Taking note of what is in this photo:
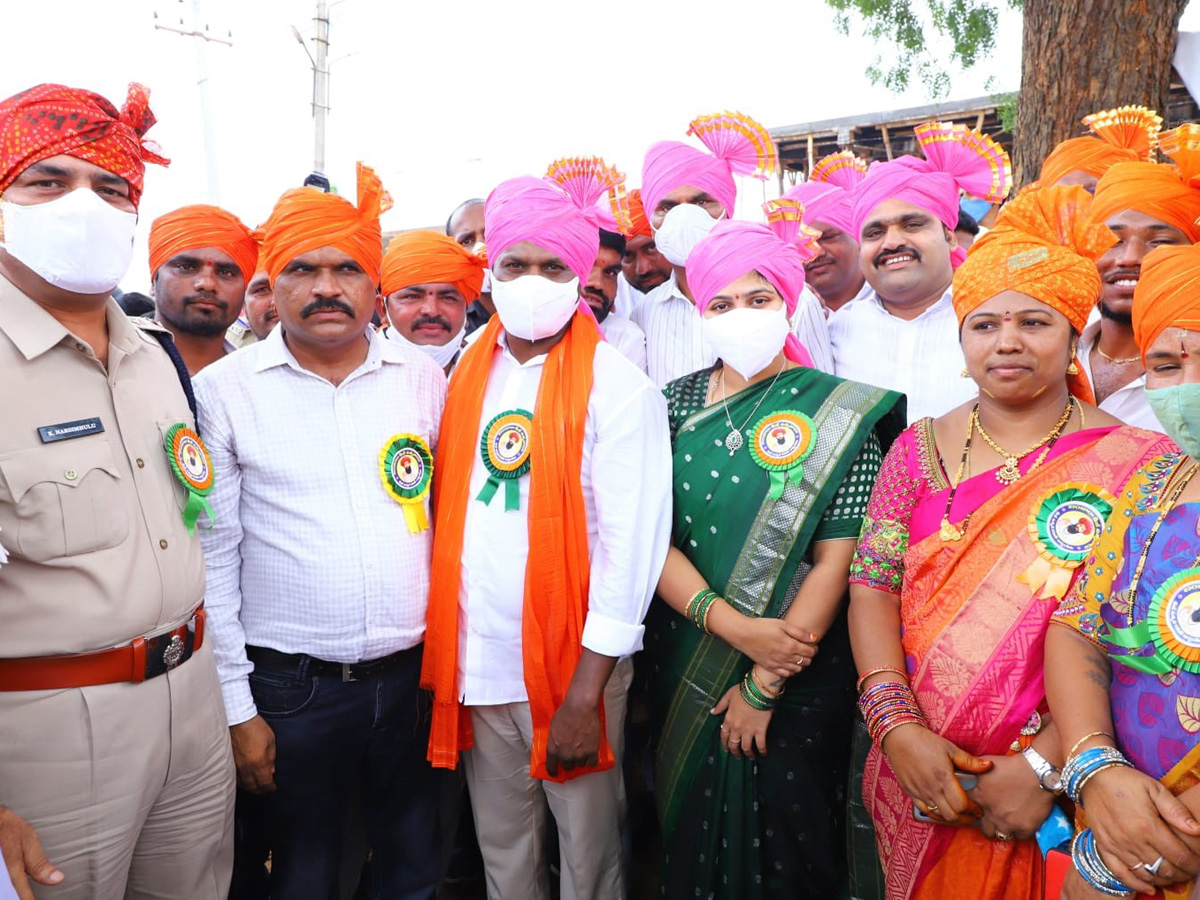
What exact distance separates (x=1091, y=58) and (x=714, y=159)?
9.10 ft

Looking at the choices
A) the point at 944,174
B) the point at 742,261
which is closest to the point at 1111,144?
the point at 944,174

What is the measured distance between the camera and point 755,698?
2.44m

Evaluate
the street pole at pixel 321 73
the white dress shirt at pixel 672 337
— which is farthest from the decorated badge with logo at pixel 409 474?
the street pole at pixel 321 73

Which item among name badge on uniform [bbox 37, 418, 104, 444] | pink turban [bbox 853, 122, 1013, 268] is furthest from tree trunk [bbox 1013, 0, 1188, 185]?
name badge on uniform [bbox 37, 418, 104, 444]

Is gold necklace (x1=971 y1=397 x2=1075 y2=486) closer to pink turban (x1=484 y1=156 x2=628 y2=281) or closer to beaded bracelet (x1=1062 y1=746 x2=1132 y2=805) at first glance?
beaded bracelet (x1=1062 y1=746 x2=1132 y2=805)

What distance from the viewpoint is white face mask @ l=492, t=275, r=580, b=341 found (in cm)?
264

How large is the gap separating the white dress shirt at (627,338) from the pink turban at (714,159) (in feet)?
1.80

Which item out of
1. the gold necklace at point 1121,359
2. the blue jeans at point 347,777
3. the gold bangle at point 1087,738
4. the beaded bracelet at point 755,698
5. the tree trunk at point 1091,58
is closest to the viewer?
the gold bangle at point 1087,738

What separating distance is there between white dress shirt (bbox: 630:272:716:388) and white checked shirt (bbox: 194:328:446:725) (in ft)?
4.64

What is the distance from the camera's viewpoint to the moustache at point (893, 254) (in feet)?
10.7

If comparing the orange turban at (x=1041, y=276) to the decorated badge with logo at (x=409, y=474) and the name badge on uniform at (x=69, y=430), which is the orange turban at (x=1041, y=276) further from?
the name badge on uniform at (x=69, y=430)

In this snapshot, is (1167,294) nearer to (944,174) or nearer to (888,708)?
(888,708)

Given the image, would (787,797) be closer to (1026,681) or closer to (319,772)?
(1026,681)

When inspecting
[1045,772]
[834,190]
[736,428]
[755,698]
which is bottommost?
[755,698]
